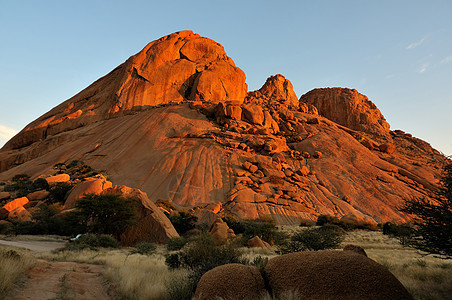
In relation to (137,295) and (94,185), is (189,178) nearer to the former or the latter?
(94,185)

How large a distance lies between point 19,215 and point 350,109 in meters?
91.5

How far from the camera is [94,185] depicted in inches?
1156

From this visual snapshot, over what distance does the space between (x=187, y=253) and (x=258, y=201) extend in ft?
97.1

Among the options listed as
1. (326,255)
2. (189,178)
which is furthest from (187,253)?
(189,178)

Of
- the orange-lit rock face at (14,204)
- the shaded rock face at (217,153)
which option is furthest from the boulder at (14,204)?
the shaded rock face at (217,153)

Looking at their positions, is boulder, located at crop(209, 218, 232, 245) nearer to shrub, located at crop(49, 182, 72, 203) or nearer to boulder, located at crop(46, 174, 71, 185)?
shrub, located at crop(49, 182, 72, 203)

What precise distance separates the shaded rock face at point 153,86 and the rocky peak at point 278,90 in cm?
1945

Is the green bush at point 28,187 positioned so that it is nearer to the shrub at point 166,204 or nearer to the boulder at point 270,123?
the shrub at point 166,204

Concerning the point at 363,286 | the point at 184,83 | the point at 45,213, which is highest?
the point at 184,83

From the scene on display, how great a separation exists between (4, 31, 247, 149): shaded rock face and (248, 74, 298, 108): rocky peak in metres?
19.4

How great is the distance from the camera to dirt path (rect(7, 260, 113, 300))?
6.49m

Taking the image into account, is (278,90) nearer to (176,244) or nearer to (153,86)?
(153,86)

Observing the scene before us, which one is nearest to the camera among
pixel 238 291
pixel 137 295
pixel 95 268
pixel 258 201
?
pixel 238 291

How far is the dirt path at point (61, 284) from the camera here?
649 centimetres
